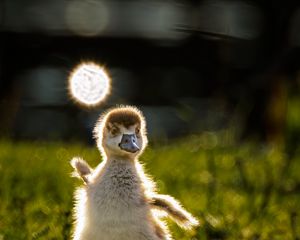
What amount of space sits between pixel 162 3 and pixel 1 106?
10.2 ft

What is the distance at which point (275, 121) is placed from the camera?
8.84 m

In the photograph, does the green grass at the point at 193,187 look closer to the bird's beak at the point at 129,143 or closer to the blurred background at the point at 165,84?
the blurred background at the point at 165,84

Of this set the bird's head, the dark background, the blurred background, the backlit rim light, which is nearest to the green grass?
the blurred background

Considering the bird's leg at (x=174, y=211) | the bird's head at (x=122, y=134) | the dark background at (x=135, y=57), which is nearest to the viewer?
the bird's leg at (x=174, y=211)

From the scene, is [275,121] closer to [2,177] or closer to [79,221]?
[2,177]

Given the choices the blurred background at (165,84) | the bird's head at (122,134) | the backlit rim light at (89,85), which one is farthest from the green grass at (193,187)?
the backlit rim light at (89,85)

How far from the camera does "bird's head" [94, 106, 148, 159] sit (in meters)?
3.96

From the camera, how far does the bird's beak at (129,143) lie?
154 inches

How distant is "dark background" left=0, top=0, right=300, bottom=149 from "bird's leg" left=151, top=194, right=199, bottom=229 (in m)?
4.84

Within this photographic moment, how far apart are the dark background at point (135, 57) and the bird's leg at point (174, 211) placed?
4.84m

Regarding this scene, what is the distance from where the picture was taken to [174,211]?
3863 millimetres

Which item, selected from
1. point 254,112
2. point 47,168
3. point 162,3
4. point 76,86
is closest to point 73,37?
point 162,3

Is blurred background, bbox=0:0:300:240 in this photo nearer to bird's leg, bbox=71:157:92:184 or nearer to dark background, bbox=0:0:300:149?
dark background, bbox=0:0:300:149

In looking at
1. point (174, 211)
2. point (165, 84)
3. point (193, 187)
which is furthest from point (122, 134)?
point (165, 84)
